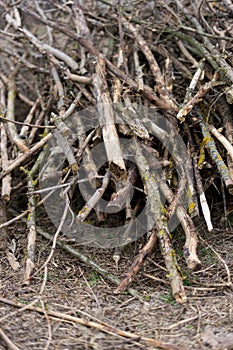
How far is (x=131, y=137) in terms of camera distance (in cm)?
225

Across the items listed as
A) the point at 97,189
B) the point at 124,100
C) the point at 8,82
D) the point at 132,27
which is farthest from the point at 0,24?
the point at 97,189

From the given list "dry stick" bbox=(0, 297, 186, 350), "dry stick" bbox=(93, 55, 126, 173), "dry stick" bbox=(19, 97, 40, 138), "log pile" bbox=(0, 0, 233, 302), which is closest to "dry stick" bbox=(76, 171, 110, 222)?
"log pile" bbox=(0, 0, 233, 302)

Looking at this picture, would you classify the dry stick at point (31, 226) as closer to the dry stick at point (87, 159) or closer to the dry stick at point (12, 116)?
the dry stick at point (12, 116)

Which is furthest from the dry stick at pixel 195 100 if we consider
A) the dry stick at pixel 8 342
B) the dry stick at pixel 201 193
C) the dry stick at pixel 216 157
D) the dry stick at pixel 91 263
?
the dry stick at pixel 8 342

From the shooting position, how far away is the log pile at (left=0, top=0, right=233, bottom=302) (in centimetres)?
208

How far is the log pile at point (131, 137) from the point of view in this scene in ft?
6.81

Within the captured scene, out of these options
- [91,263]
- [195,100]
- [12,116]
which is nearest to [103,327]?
[91,263]

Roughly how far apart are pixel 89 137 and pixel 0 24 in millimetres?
1994

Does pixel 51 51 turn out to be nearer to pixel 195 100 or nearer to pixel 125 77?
pixel 125 77

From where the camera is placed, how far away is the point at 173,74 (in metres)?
2.72

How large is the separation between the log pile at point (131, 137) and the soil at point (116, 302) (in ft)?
0.26

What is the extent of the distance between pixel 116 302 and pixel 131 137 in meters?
0.89

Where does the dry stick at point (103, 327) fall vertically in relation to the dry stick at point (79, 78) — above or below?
below

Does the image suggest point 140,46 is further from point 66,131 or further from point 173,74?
point 66,131
